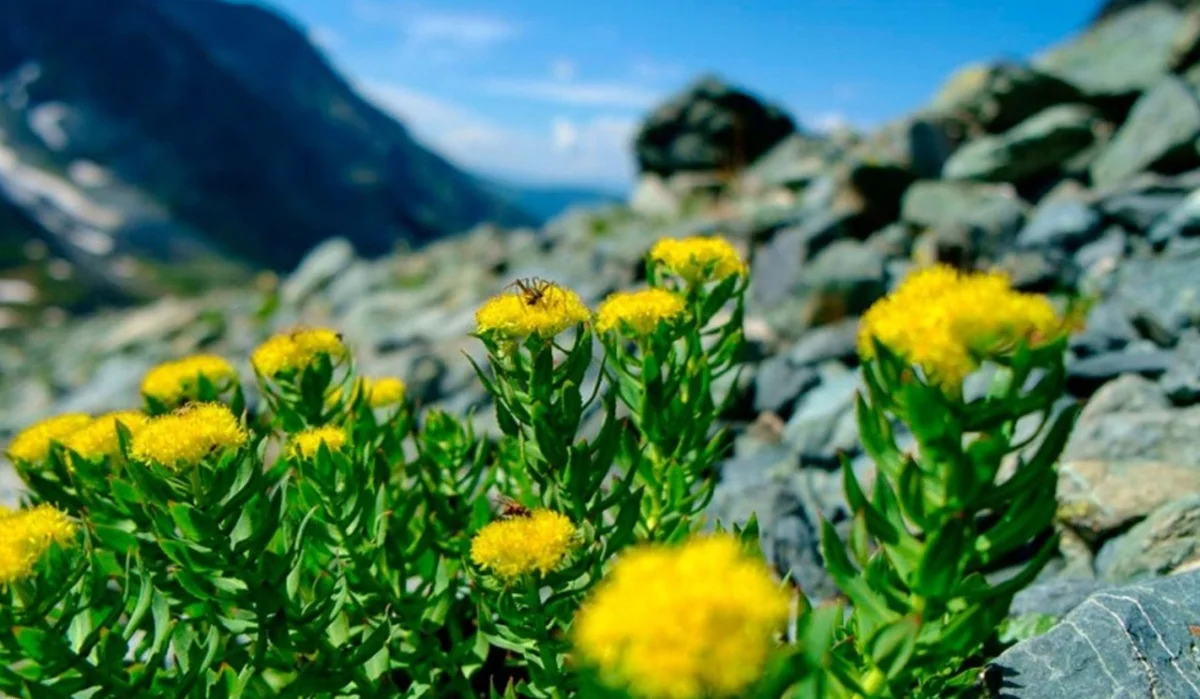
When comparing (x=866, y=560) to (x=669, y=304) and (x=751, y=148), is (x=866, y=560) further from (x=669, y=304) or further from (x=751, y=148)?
(x=751, y=148)

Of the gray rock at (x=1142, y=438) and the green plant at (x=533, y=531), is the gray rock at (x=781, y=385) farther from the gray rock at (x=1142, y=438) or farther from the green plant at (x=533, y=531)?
the green plant at (x=533, y=531)

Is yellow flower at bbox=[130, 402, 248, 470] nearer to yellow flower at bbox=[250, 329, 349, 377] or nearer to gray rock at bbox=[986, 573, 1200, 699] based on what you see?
yellow flower at bbox=[250, 329, 349, 377]

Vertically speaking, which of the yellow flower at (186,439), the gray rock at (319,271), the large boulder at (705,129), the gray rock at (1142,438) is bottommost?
the gray rock at (319,271)

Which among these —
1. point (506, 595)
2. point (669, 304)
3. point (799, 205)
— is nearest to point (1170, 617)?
point (669, 304)

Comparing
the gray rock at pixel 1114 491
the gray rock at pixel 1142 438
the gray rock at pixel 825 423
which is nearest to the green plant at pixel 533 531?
the gray rock at pixel 1114 491

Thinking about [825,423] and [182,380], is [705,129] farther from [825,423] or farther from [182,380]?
[182,380]

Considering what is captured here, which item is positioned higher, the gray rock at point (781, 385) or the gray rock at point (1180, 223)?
the gray rock at point (1180, 223)

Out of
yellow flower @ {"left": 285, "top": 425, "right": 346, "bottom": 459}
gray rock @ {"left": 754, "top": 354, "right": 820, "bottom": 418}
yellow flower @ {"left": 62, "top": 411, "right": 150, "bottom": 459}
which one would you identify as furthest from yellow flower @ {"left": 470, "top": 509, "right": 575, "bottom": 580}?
gray rock @ {"left": 754, "top": 354, "right": 820, "bottom": 418}
